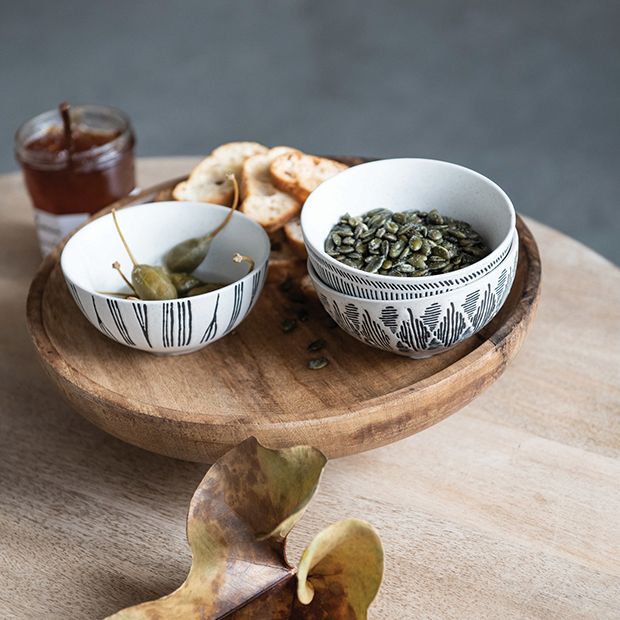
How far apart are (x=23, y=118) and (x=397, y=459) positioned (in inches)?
102

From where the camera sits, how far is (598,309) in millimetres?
1147

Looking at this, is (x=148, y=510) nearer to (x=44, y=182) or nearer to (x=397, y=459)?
(x=397, y=459)

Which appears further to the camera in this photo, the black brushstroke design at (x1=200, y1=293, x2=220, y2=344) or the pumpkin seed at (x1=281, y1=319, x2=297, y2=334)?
the pumpkin seed at (x1=281, y1=319, x2=297, y2=334)

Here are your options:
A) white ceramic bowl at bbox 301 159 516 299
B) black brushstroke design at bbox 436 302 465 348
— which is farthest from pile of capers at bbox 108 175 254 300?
black brushstroke design at bbox 436 302 465 348

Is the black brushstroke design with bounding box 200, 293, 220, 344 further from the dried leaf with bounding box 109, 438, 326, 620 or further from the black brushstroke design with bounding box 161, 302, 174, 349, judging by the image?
the dried leaf with bounding box 109, 438, 326, 620

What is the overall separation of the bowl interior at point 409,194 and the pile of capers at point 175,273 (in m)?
0.11

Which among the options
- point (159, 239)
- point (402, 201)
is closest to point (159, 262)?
point (159, 239)

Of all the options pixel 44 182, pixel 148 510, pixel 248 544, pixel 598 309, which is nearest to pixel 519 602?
pixel 248 544

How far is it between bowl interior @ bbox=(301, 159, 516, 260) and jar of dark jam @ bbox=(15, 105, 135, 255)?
0.48m

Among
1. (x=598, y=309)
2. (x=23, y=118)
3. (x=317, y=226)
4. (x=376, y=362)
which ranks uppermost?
(x=317, y=226)

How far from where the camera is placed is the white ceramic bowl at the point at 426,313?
838 mm

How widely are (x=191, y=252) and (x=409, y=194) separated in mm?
271

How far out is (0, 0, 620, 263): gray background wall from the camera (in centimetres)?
277

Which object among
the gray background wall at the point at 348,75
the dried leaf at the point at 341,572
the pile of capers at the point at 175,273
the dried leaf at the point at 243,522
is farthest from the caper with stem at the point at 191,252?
the gray background wall at the point at 348,75
